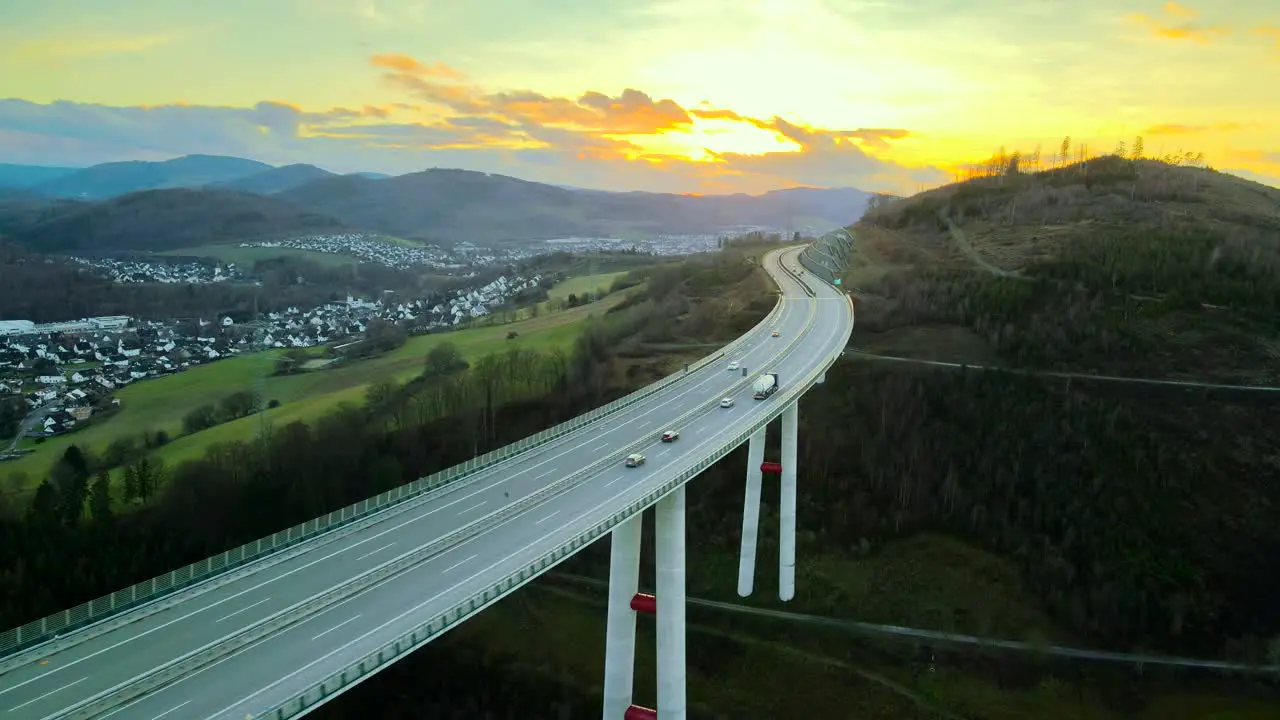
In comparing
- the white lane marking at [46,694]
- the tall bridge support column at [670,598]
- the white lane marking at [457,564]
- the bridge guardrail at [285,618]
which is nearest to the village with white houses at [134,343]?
the bridge guardrail at [285,618]

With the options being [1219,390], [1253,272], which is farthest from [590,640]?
[1253,272]

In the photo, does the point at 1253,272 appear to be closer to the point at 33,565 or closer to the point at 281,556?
the point at 281,556

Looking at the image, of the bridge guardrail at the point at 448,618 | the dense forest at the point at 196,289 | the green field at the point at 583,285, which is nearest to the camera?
the bridge guardrail at the point at 448,618

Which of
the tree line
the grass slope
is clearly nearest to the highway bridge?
the tree line

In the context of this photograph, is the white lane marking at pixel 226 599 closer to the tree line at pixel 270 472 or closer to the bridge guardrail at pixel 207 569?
the bridge guardrail at pixel 207 569

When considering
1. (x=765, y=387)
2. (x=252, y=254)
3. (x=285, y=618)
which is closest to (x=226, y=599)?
(x=285, y=618)

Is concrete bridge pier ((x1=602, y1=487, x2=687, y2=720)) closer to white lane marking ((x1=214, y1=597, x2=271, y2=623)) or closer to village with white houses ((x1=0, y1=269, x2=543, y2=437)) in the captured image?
white lane marking ((x1=214, y1=597, x2=271, y2=623))
